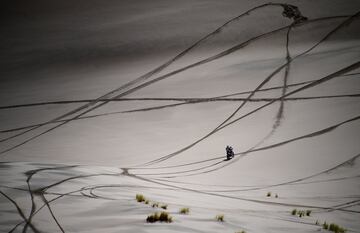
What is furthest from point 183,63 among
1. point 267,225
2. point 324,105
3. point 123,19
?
point 267,225

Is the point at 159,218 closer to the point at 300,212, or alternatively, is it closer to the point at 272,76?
the point at 300,212

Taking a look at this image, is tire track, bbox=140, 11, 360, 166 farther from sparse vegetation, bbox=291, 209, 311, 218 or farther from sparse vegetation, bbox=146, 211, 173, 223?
sparse vegetation, bbox=146, 211, 173, 223

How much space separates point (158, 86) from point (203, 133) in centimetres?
252

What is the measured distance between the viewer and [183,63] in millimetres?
10766

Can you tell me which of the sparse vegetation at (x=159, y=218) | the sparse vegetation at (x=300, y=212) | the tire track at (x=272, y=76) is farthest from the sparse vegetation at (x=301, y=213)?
the tire track at (x=272, y=76)

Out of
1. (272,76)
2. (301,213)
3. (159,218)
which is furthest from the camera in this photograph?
(272,76)

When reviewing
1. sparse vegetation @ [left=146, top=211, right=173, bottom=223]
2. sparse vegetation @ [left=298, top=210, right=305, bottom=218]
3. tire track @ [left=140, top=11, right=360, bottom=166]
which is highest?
tire track @ [left=140, top=11, right=360, bottom=166]

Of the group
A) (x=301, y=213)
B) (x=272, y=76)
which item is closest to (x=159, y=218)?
(x=301, y=213)

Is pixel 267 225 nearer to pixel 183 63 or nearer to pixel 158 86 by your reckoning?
pixel 158 86

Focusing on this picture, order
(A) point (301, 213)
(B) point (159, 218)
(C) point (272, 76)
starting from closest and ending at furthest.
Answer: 1. (B) point (159, 218)
2. (A) point (301, 213)
3. (C) point (272, 76)

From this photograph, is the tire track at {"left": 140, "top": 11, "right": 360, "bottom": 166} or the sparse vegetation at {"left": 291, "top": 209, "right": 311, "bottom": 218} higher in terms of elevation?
the tire track at {"left": 140, "top": 11, "right": 360, "bottom": 166}

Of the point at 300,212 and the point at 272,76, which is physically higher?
the point at 272,76

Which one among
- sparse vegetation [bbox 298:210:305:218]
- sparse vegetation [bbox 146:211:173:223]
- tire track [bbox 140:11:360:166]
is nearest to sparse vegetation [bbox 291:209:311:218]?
sparse vegetation [bbox 298:210:305:218]

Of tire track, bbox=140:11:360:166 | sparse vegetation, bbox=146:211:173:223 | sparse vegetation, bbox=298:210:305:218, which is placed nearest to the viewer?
sparse vegetation, bbox=146:211:173:223
